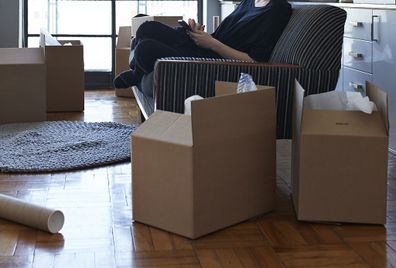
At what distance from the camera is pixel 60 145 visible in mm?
4020

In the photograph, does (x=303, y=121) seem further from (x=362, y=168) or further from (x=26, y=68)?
(x=26, y=68)

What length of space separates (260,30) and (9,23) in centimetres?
327

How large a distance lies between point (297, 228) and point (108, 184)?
964mm

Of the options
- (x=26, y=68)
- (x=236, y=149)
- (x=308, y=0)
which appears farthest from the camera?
(x=308, y=0)

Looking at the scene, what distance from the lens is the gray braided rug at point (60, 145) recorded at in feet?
11.9

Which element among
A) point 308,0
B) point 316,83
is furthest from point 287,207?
point 308,0

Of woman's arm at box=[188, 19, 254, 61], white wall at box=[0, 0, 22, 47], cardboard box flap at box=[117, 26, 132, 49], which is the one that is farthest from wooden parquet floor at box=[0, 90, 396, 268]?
white wall at box=[0, 0, 22, 47]

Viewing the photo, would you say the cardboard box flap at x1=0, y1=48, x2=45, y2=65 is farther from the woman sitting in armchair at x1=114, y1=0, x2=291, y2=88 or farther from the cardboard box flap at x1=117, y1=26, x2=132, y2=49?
the cardboard box flap at x1=117, y1=26, x2=132, y2=49

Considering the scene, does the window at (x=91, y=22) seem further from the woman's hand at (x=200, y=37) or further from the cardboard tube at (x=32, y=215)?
the cardboard tube at (x=32, y=215)

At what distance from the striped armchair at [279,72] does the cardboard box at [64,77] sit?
196cm

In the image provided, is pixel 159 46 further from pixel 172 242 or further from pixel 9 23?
pixel 9 23

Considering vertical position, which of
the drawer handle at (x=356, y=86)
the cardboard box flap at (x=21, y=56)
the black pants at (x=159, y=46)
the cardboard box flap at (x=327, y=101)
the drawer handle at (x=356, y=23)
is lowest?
the drawer handle at (x=356, y=86)

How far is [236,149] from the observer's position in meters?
2.66

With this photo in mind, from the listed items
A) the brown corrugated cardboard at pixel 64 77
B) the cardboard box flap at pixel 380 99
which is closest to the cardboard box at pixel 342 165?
the cardboard box flap at pixel 380 99
